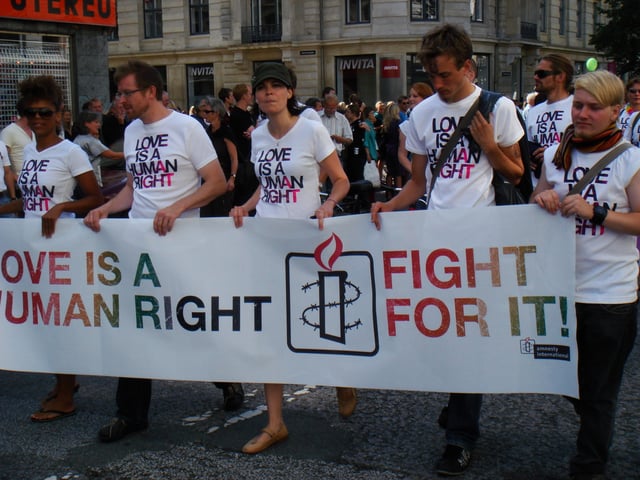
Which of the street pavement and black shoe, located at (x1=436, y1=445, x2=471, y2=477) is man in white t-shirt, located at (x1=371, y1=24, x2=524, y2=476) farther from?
the street pavement

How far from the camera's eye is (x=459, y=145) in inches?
162

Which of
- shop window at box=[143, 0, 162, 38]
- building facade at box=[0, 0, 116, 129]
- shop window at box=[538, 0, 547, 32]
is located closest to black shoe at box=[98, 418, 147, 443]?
building facade at box=[0, 0, 116, 129]

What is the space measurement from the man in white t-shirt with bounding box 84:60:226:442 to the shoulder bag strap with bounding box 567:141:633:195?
1.92 metres

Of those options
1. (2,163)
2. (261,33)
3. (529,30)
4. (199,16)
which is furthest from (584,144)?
(529,30)

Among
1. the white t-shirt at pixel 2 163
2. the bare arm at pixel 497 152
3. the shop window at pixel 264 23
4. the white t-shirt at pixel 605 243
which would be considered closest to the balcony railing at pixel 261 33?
the shop window at pixel 264 23

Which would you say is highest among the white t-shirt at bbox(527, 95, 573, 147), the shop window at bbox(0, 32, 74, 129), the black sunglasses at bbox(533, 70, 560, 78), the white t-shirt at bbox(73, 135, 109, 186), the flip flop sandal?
the shop window at bbox(0, 32, 74, 129)

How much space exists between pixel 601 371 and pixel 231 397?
7.56ft

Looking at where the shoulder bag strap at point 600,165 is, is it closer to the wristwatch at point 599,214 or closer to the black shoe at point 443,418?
the wristwatch at point 599,214

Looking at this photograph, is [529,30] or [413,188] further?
[529,30]

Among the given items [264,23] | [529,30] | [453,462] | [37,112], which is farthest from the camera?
[529,30]

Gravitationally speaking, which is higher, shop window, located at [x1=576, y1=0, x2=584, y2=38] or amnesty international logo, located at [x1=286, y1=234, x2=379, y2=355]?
shop window, located at [x1=576, y1=0, x2=584, y2=38]

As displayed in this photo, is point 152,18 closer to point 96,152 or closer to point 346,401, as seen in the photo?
point 96,152

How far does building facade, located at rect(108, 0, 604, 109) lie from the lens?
37.3m

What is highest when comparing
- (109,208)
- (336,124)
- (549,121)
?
(336,124)
